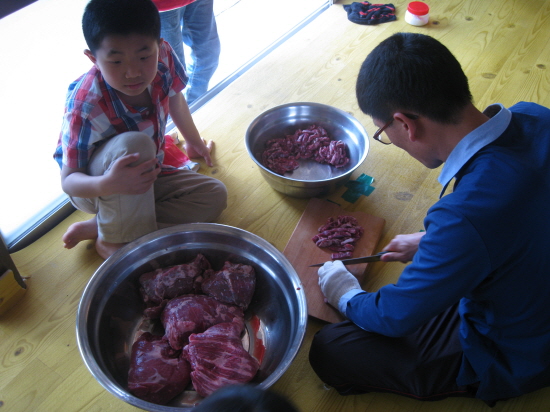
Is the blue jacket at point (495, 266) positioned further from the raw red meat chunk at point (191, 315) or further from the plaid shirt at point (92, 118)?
the plaid shirt at point (92, 118)

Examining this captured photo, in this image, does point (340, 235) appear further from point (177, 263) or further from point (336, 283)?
point (177, 263)

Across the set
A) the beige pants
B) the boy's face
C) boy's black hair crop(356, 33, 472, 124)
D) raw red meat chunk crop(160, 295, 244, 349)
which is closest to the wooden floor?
boy's black hair crop(356, 33, 472, 124)

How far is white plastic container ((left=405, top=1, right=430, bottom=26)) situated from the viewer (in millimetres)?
2859

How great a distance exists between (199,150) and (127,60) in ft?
2.45

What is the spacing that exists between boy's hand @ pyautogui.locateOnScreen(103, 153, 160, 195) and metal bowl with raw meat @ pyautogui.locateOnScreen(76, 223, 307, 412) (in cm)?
17

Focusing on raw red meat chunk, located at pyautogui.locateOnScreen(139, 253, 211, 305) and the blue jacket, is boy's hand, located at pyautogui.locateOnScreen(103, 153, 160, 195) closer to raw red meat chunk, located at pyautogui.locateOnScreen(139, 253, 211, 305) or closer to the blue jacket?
raw red meat chunk, located at pyautogui.locateOnScreen(139, 253, 211, 305)

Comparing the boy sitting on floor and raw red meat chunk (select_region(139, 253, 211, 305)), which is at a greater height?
the boy sitting on floor

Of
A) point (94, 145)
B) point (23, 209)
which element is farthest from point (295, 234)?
point (23, 209)

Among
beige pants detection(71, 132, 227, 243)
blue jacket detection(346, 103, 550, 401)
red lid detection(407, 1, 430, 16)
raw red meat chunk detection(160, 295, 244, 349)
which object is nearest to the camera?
blue jacket detection(346, 103, 550, 401)

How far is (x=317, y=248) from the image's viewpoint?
168cm

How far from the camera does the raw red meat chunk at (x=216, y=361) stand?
122 cm

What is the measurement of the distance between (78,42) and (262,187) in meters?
1.41

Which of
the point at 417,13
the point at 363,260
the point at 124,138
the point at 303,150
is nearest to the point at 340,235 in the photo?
the point at 363,260

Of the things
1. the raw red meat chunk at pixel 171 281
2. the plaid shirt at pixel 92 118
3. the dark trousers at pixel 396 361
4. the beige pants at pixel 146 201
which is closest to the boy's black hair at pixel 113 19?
the plaid shirt at pixel 92 118
